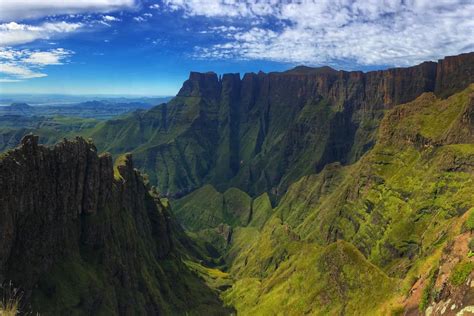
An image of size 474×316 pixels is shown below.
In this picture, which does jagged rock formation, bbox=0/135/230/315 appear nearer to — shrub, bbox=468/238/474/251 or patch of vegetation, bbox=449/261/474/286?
patch of vegetation, bbox=449/261/474/286

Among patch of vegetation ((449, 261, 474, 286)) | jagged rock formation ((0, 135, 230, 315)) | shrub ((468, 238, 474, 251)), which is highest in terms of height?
shrub ((468, 238, 474, 251))

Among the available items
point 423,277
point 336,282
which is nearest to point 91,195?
point 336,282

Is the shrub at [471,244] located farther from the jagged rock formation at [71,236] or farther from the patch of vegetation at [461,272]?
the jagged rock formation at [71,236]

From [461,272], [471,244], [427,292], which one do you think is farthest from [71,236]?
[461,272]

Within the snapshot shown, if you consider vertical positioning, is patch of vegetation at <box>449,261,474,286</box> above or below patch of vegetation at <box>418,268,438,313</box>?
above

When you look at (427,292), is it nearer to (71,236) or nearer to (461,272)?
(461,272)

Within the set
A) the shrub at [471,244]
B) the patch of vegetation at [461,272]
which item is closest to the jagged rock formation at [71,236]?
the patch of vegetation at [461,272]

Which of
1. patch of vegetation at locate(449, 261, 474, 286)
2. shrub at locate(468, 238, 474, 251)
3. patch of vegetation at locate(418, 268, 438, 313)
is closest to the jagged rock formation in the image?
patch of vegetation at locate(418, 268, 438, 313)

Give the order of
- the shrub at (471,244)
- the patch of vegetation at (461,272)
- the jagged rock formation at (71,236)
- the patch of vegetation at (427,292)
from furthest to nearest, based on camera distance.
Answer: the jagged rock formation at (71,236)
the patch of vegetation at (427,292)
the shrub at (471,244)
the patch of vegetation at (461,272)

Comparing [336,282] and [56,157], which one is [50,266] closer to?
[56,157]
